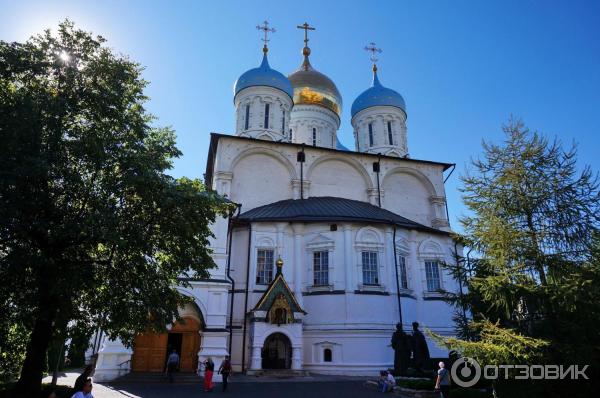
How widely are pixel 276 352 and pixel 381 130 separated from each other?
18.2 meters

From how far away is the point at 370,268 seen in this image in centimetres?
1981

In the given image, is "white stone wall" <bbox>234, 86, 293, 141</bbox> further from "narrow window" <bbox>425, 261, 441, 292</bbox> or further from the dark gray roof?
"narrow window" <bbox>425, 261, 441, 292</bbox>

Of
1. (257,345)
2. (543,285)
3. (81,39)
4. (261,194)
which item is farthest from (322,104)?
(543,285)

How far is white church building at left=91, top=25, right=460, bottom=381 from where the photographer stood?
56.2 ft

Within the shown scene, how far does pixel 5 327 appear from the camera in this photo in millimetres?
9484

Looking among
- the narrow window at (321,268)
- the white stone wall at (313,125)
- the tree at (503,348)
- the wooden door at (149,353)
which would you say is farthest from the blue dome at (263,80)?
the tree at (503,348)

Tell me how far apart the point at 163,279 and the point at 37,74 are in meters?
5.83

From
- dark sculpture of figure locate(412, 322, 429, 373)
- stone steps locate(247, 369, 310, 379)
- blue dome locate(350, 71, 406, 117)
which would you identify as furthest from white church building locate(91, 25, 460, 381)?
blue dome locate(350, 71, 406, 117)

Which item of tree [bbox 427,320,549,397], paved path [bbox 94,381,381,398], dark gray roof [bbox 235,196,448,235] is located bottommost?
paved path [bbox 94,381,381,398]

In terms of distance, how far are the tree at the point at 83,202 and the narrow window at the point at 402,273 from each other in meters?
12.0

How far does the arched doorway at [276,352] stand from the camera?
1821cm

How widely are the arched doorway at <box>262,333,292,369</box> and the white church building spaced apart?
0.05 metres

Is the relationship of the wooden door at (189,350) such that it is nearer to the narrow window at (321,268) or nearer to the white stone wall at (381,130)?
the narrow window at (321,268)

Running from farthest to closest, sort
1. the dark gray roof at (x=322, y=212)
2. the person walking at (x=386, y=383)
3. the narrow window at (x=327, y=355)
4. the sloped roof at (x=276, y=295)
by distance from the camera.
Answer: the dark gray roof at (x=322, y=212) → the narrow window at (x=327, y=355) → the sloped roof at (x=276, y=295) → the person walking at (x=386, y=383)
